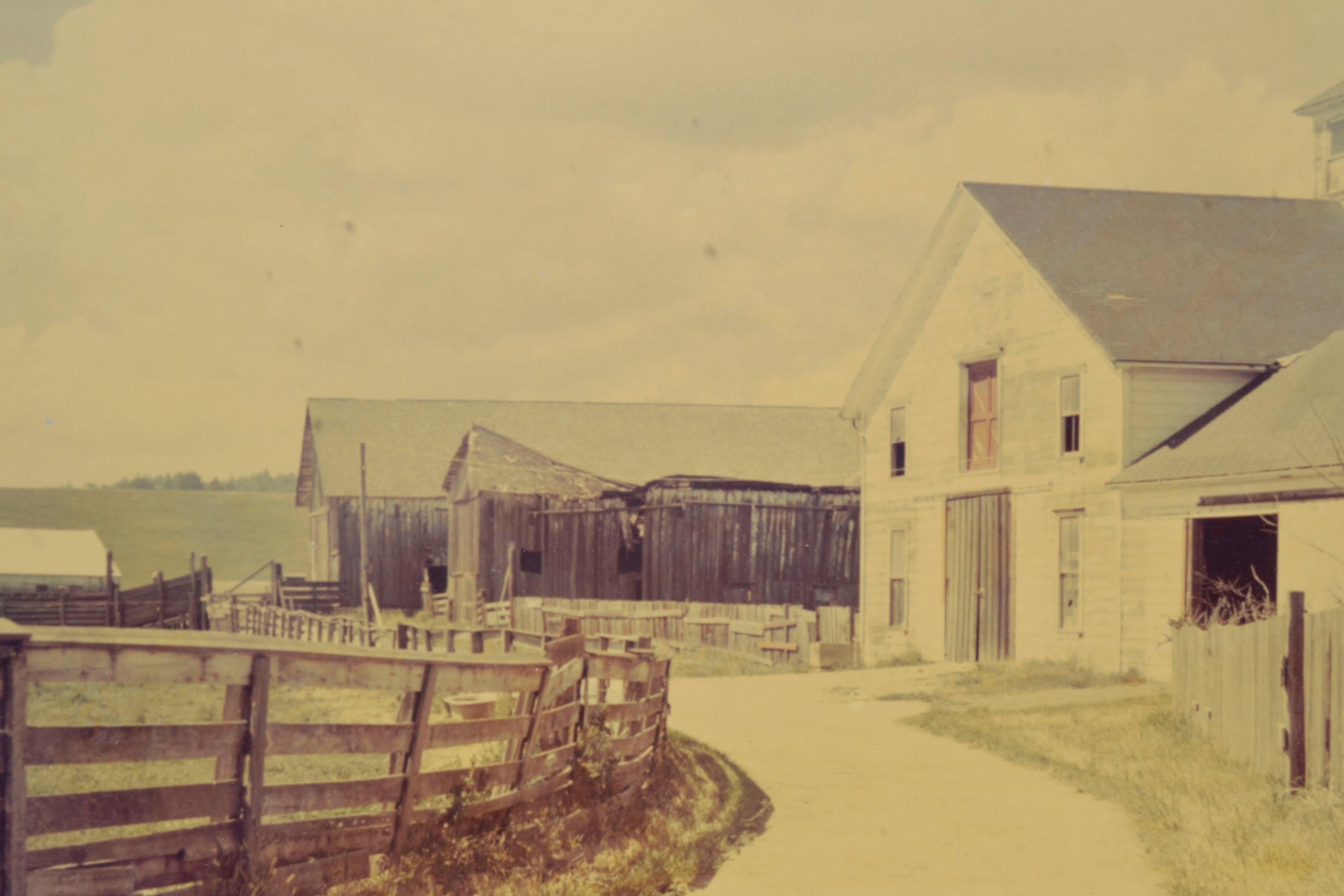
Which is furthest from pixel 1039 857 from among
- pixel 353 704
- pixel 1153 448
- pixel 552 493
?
pixel 552 493

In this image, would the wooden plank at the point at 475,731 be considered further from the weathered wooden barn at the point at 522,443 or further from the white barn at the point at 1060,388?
the weathered wooden barn at the point at 522,443

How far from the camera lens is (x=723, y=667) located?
28812 millimetres

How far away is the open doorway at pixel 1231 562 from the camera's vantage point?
21297mm

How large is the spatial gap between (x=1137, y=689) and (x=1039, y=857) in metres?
10.8

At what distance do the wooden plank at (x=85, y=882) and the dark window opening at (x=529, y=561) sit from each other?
114 feet

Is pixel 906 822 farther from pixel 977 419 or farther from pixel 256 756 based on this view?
pixel 977 419

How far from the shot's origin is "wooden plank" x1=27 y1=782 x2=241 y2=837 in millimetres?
6438

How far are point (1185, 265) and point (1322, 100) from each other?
6.91m

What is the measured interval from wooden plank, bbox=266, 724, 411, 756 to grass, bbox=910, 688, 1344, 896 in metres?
4.93

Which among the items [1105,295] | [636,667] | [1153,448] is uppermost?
[1105,295]

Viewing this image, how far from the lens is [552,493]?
133ft

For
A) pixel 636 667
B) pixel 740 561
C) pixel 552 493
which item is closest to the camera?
pixel 636 667

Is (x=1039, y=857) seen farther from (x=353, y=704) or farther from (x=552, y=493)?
(x=552, y=493)

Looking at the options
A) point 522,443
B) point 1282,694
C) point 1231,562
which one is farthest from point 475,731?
point 522,443
